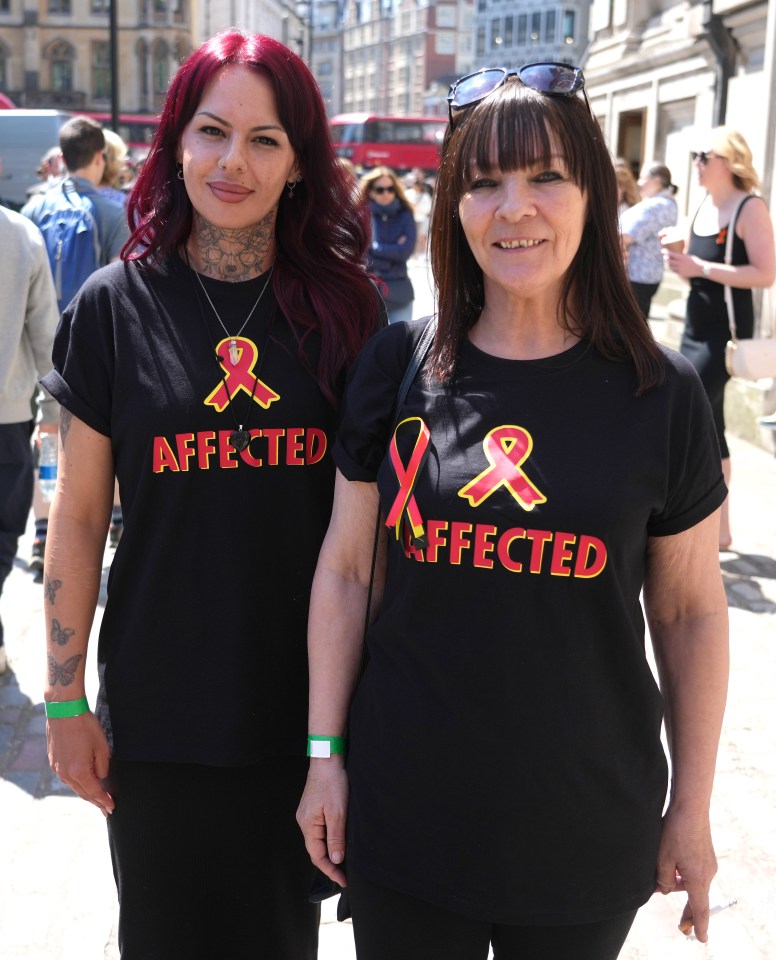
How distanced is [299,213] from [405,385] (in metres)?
0.60


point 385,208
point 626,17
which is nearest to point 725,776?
point 385,208

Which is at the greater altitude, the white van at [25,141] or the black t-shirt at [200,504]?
the white van at [25,141]

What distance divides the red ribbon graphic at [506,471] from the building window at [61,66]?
230 ft

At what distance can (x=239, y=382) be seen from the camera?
2.05 m

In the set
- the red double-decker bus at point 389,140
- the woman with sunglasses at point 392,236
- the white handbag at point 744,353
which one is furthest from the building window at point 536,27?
the white handbag at point 744,353

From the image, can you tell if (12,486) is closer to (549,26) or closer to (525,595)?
(525,595)

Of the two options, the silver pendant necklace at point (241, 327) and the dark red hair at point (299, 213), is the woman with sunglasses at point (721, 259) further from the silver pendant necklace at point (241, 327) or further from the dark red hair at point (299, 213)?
the silver pendant necklace at point (241, 327)

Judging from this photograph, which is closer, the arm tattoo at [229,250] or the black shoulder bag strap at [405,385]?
the black shoulder bag strap at [405,385]

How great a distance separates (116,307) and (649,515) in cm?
100

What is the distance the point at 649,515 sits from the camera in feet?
5.70

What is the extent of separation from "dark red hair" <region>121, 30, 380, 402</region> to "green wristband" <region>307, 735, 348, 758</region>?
1.96ft

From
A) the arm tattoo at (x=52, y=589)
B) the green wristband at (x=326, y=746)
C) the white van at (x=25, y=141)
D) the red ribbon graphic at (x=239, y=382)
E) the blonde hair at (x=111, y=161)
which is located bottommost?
the green wristband at (x=326, y=746)

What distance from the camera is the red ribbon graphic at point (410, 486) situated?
1746mm

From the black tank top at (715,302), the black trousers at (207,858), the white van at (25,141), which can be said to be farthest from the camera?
the white van at (25,141)
